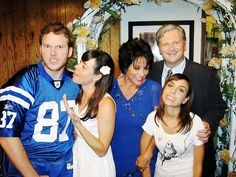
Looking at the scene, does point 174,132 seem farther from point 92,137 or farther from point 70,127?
point 70,127

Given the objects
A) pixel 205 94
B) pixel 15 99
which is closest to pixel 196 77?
pixel 205 94

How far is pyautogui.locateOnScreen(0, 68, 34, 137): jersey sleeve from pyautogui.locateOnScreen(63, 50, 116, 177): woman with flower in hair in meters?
0.22

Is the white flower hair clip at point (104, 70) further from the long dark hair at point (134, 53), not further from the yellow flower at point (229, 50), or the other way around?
the yellow flower at point (229, 50)

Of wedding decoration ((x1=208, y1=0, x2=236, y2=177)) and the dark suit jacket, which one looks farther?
wedding decoration ((x1=208, y1=0, x2=236, y2=177))

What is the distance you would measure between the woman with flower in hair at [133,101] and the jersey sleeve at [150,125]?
7 cm

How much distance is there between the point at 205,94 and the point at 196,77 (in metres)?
0.13

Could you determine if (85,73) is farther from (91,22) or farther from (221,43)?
(221,43)

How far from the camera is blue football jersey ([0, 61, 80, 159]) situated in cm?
167

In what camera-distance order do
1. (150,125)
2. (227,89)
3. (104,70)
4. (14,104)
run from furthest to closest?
(227,89) → (150,125) → (104,70) → (14,104)

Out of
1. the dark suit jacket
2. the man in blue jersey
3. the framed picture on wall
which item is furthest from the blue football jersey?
the framed picture on wall

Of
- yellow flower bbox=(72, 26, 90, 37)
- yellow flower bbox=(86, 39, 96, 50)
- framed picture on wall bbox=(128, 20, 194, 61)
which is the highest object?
framed picture on wall bbox=(128, 20, 194, 61)

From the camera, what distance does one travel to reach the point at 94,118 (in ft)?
5.74

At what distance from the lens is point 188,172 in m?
1.83

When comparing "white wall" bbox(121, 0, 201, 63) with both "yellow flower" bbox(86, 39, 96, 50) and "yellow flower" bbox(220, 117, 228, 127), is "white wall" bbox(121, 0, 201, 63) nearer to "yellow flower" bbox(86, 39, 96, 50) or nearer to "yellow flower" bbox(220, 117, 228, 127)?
"yellow flower" bbox(86, 39, 96, 50)
